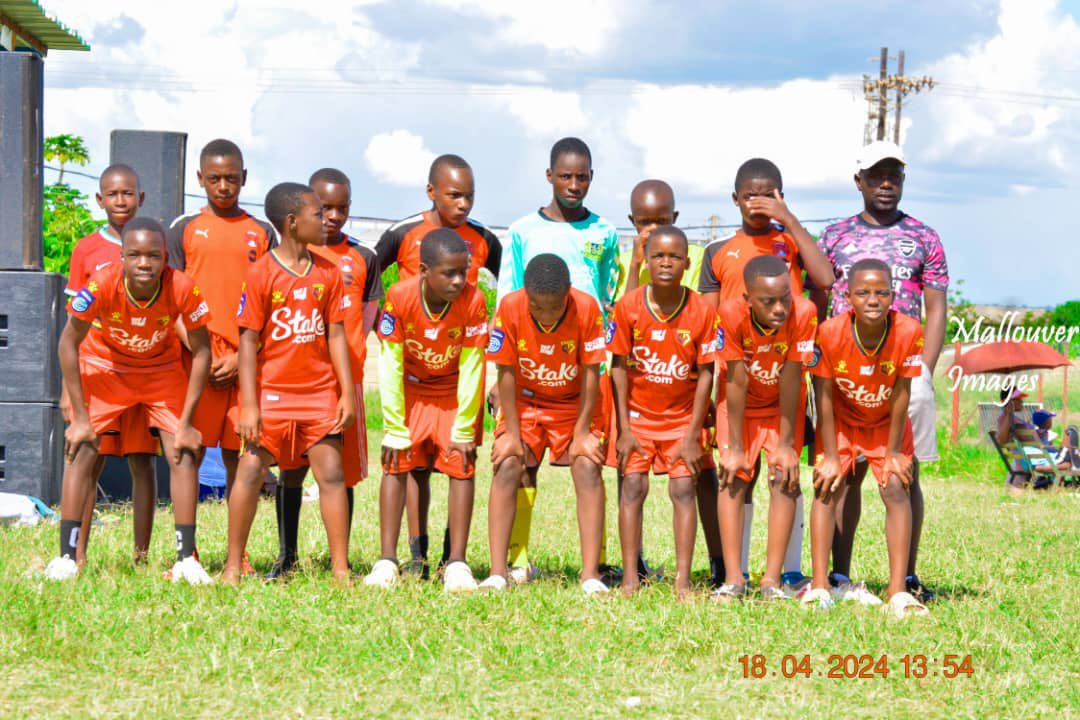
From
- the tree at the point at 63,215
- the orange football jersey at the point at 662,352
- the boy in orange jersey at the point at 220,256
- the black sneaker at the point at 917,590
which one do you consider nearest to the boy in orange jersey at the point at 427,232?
the boy in orange jersey at the point at 220,256

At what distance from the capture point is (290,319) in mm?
6168

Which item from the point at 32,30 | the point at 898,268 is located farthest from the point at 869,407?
the point at 32,30

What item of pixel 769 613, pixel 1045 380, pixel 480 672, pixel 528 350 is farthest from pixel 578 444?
pixel 1045 380

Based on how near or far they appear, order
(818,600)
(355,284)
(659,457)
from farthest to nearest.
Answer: (355,284) < (659,457) < (818,600)

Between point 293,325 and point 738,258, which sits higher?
point 738,258

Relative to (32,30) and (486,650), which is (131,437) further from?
(32,30)

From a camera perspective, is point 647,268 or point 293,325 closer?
point 293,325

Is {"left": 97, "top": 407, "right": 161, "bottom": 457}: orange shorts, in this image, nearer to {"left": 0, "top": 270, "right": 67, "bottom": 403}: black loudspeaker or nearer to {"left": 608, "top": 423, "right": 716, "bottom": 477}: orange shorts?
{"left": 608, "top": 423, "right": 716, "bottom": 477}: orange shorts

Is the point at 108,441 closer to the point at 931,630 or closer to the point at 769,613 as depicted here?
the point at 769,613

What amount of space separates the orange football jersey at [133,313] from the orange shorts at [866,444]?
11.1 ft

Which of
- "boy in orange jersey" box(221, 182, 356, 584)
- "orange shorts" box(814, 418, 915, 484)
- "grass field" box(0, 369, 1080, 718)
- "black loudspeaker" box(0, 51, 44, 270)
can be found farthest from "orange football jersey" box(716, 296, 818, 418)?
"black loudspeaker" box(0, 51, 44, 270)

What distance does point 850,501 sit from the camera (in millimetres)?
6574

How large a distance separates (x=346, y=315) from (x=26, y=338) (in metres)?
4.26

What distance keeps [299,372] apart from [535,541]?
3.03 metres
